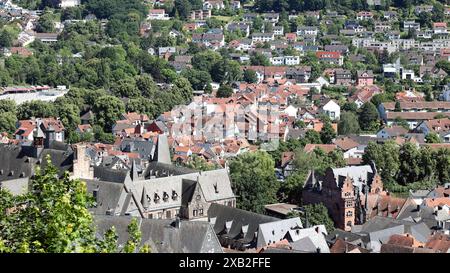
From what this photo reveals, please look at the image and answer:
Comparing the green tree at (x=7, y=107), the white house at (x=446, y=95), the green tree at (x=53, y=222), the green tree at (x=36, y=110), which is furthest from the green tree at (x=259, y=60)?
the green tree at (x=53, y=222)

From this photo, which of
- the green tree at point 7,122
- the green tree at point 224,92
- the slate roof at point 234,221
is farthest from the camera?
the green tree at point 224,92

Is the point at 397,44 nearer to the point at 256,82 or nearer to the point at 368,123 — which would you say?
the point at 256,82

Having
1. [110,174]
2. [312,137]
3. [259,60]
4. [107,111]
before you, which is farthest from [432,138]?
[259,60]

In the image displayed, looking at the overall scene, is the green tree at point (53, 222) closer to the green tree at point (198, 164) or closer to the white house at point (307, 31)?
the green tree at point (198, 164)

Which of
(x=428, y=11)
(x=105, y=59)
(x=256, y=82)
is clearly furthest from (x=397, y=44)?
(x=105, y=59)

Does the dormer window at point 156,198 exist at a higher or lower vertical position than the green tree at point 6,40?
higher

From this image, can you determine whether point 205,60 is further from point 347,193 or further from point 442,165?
point 347,193
